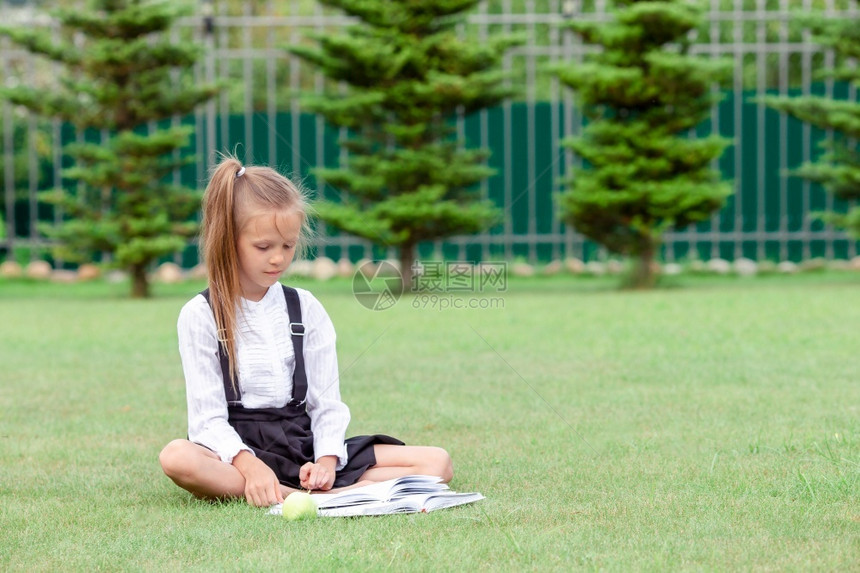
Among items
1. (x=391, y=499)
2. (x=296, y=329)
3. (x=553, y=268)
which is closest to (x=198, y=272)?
(x=553, y=268)

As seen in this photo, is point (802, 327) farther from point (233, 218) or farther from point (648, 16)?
point (233, 218)

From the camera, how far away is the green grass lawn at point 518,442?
2.64 meters

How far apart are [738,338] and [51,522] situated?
4825mm

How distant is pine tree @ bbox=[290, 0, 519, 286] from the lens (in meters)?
10.7

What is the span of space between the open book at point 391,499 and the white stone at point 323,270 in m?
9.46

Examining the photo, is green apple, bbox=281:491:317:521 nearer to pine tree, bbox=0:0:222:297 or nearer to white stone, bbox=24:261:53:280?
pine tree, bbox=0:0:222:297

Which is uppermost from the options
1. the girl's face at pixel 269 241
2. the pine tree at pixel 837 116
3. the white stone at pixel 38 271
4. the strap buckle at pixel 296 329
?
the pine tree at pixel 837 116

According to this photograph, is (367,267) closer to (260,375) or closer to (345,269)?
A: (345,269)

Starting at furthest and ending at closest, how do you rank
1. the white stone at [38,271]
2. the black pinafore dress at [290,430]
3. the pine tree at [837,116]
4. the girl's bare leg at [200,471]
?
the white stone at [38,271], the pine tree at [837,116], the black pinafore dress at [290,430], the girl's bare leg at [200,471]

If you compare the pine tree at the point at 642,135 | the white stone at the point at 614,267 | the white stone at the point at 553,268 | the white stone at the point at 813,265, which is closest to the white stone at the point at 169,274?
the white stone at the point at 553,268

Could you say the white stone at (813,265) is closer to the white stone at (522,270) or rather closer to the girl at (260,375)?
the white stone at (522,270)

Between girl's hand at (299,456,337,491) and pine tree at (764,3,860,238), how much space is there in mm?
8777

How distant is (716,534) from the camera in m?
2.72

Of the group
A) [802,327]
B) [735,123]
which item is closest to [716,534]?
[802,327]
